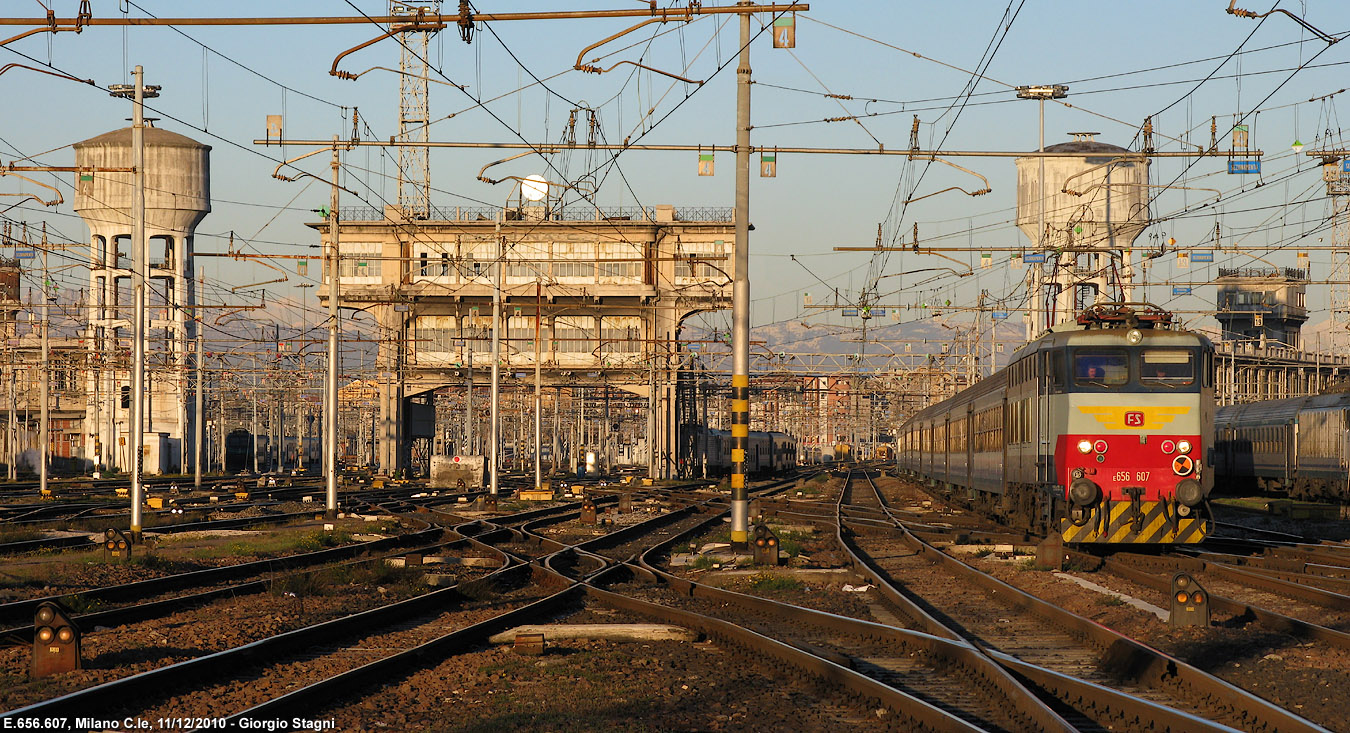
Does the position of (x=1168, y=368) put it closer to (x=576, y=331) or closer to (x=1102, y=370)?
(x=1102, y=370)

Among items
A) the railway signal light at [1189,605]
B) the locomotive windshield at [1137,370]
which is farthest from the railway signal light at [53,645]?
the locomotive windshield at [1137,370]

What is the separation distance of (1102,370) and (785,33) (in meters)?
7.44

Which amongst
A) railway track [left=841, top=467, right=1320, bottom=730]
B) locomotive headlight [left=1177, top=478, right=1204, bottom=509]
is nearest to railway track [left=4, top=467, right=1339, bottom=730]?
railway track [left=841, top=467, right=1320, bottom=730]

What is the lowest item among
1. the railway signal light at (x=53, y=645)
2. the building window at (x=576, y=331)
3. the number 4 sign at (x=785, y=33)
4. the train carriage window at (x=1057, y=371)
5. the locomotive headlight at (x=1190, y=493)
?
the railway signal light at (x=53, y=645)

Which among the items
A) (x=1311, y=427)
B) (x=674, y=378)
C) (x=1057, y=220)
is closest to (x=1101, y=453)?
(x=1311, y=427)

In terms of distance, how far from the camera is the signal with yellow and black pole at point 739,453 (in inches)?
891

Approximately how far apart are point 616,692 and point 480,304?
64.3 metres

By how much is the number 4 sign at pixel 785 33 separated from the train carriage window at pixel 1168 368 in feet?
24.8

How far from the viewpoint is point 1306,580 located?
1833 cm

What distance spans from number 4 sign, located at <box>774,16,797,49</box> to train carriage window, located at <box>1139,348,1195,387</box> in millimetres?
7563

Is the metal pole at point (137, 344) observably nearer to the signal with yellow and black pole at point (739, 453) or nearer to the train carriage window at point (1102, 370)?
the signal with yellow and black pole at point (739, 453)

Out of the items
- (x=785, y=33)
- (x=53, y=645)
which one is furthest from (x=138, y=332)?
(x=53, y=645)

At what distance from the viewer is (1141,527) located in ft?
68.6

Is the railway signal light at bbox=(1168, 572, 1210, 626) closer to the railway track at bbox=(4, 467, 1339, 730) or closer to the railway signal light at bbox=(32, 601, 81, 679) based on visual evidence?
the railway track at bbox=(4, 467, 1339, 730)
